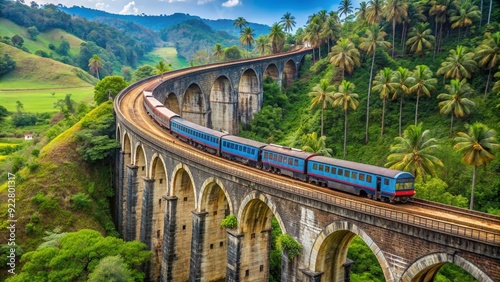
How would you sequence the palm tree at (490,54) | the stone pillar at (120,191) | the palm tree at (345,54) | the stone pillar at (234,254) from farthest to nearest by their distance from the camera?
1. the palm tree at (345,54)
2. the palm tree at (490,54)
3. the stone pillar at (120,191)
4. the stone pillar at (234,254)

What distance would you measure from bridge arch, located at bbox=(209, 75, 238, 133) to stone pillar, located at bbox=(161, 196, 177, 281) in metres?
41.9

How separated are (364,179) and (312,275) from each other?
25.5 feet

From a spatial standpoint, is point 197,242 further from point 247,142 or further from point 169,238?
point 247,142

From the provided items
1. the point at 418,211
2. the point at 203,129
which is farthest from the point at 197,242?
the point at 418,211

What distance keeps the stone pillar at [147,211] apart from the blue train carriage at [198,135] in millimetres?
6493

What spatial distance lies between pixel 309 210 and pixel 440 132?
40388mm

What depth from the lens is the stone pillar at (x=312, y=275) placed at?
29.2m

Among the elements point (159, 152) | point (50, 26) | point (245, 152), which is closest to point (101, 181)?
point (159, 152)

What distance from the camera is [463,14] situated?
77000mm

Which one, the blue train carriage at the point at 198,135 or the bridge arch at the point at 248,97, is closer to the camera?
the blue train carriage at the point at 198,135

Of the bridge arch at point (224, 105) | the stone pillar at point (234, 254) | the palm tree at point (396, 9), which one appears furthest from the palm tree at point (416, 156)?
the bridge arch at point (224, 105)

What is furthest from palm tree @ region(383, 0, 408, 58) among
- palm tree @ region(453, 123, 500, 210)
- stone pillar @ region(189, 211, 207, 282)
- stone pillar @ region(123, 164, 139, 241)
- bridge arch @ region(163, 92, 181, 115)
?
stone pillar @ region(189, 211, 207, 282)

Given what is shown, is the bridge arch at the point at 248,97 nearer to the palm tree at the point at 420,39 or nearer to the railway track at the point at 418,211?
the palm tree at the point at 420,39

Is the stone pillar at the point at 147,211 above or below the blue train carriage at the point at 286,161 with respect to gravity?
below
